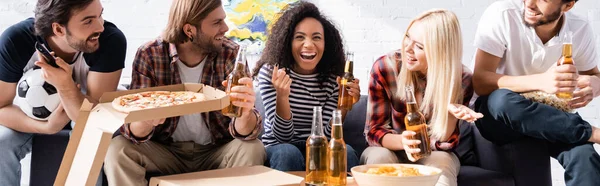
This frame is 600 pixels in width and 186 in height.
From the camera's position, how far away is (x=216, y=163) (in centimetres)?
290

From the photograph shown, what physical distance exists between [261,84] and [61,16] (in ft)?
2.76

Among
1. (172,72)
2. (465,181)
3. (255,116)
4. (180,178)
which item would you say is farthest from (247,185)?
(465,181)

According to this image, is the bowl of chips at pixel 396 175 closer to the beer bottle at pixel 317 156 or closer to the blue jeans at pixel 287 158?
the beer bottle at pixel 317 156

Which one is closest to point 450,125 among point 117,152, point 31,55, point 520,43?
point 520,43

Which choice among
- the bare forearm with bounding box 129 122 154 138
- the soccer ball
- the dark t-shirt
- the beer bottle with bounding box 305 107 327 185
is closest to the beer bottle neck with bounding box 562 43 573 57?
the beer bottle with bounding box 305 107 327 185

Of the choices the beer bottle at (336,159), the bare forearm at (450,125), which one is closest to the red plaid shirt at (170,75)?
the beer bottle at (336,159)

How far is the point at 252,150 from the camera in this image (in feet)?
9.27

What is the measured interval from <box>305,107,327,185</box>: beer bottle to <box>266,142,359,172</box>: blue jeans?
472mm

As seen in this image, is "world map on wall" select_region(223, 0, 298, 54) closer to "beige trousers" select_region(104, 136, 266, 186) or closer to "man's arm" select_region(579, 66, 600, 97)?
"beige trousers" select_region(104, 136, 266, 186)

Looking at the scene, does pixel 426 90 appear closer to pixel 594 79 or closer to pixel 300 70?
pixel 300 70

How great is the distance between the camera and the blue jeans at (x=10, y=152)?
117 inches

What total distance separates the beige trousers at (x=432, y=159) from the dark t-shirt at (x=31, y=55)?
1020 millimetres

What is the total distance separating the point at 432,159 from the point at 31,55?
5.17 feet

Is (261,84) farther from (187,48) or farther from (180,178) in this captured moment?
(180,178)
